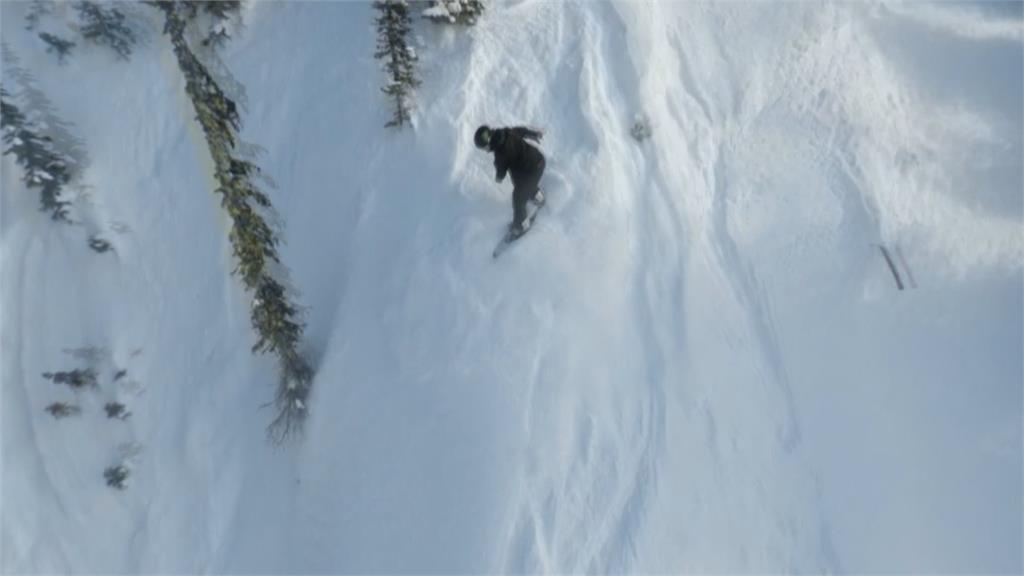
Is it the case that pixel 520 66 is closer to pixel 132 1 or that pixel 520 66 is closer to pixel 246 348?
pixel 246 348

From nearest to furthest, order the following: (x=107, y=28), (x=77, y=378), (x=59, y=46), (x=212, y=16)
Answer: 1. (x=77, y=378)
2. (x=212, y=16)
3. (x=107, y=28)
4. (x=59, y=46)

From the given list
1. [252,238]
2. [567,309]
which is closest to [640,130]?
[567,309]

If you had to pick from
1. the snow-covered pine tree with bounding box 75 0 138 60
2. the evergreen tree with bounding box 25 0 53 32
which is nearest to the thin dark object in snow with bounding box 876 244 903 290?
the snow-covered pine tree with bounding box 75 0 138 60

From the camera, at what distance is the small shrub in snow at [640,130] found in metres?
11.2

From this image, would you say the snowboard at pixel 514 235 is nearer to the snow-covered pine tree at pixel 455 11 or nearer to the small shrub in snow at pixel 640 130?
the small shrub in snow at pixel 640 130

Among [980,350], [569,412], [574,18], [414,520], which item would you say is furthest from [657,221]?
[414,520]

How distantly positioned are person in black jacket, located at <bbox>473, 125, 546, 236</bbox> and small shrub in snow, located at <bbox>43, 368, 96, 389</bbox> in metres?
8.70

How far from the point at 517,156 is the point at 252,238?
375cm

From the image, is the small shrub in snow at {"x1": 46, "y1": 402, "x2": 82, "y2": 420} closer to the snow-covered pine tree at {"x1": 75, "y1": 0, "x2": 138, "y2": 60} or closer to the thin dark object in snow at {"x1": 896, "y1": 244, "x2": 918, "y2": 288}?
the snow-covered pine tree at {"x1": 75, "y1": 0, "x2": 138, "y2": 60}

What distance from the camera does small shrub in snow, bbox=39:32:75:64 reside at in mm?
14391

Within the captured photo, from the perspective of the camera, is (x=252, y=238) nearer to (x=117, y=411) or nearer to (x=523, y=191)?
(x=523, y=191)

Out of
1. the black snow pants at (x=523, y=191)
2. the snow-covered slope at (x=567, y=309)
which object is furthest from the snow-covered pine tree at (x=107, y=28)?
the black snow pants at (x=523, y=191)

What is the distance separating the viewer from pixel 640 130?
1120 cm

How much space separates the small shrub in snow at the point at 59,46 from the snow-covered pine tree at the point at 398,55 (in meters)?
7.81
